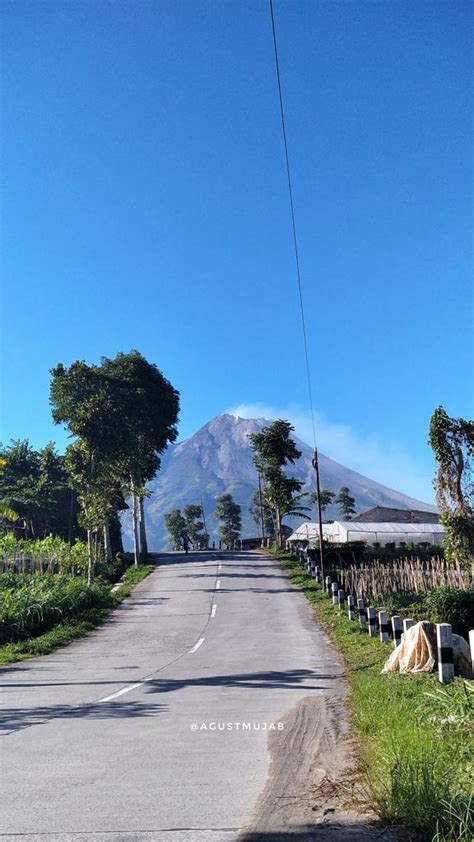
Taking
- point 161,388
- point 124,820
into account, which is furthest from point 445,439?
point 161,388

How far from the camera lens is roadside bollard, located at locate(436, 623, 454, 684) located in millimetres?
8172

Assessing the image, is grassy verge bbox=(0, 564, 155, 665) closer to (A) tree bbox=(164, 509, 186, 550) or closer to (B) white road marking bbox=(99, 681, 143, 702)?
(B) white road marking bbox=(99, 681, 143, 702)

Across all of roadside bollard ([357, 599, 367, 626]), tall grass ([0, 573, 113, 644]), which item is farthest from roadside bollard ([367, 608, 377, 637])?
tall grass ([0, 573, 113, 644])

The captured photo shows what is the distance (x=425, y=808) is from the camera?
400cm

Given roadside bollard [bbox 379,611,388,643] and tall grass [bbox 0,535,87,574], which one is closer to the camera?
roadside bollard [bbox 379,611,388,643]

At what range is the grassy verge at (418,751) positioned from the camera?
13.0ft

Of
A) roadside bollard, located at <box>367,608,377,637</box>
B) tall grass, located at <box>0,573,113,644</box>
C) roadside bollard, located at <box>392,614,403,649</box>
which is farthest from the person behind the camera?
tall grass, located at <box>0,573,113,644</box>

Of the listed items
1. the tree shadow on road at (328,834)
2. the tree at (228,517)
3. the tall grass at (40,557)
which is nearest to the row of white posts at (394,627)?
the tree shadow on road at (328,834)

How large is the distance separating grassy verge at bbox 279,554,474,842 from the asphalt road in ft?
1.65

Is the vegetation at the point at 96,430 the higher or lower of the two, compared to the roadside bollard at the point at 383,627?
higher

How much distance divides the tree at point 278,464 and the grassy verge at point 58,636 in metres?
21.4

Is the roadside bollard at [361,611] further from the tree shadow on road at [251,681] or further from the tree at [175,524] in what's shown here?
the tree at [175,524]

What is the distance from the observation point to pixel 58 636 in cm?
1706

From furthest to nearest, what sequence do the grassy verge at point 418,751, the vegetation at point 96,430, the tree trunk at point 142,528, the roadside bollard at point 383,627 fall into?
the tree trunk at point 142,528 → the vegetation at point 96,430 → the roadside bollard at point 383,627 → the grassy verge at point 418,751
